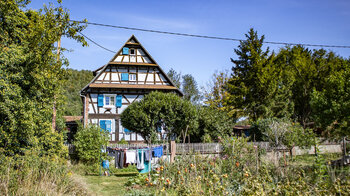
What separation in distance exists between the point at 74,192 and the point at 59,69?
366cm

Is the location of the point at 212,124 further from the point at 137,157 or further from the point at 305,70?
the point at 305,70

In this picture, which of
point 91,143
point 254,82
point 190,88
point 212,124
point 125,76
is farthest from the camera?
point 190,88

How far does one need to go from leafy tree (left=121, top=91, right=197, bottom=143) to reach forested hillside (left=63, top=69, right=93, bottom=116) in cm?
2511

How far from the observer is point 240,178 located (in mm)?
7332

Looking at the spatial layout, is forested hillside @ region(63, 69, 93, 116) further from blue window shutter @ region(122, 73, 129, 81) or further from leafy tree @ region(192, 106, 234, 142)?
leafy tree @ region(192, 106, 234, 142)

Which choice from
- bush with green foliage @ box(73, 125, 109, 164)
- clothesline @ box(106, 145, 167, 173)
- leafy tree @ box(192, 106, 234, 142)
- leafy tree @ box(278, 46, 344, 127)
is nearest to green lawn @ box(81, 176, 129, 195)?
clothesline @ box(106, 145, 167, 173)

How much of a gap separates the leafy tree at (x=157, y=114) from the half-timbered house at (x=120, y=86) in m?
5.22

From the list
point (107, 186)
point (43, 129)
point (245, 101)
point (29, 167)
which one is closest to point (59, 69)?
point (43, 129)

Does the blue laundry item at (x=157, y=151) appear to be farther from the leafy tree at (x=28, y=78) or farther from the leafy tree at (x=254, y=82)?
the leafy tree at (x=254, y=82)

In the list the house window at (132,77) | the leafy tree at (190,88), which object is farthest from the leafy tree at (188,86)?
the house window at (132,77)

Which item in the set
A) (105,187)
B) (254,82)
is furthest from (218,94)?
(105,187)

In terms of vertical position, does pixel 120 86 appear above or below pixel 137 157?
above

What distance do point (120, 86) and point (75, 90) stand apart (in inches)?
1188

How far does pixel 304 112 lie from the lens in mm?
33344
